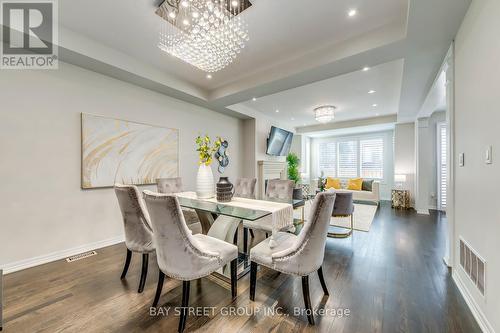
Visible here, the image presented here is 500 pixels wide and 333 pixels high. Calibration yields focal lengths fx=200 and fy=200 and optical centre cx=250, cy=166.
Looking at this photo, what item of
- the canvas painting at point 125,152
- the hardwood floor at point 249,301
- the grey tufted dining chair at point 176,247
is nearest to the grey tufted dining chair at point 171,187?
the canvas painting at point 125,152

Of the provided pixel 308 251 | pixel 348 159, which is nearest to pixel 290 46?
pixel 308 251

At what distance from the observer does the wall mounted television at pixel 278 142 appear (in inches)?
238

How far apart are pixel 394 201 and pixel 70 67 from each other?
7.84m

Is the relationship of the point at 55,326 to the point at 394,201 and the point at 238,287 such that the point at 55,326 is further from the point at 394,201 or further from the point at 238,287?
the point at 394,201

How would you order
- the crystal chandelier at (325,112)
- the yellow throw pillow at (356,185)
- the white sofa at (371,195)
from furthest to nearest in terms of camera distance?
the yellow throw pillow at (356,185) → the white sofa at (371,195) → the crystal chandelier at (325,112)

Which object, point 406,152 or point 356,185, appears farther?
point 356,185

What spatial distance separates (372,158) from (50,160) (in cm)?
888

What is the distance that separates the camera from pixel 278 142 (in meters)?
6.35

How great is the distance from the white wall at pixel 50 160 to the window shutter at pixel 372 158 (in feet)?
25.5

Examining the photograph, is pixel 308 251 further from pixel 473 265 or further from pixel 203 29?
pixel 203 29

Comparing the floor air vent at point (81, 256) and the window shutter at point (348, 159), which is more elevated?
the window shutter at point (348, 159)

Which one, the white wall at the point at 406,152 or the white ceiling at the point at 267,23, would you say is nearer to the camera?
the white ceiling at the point at 267,23

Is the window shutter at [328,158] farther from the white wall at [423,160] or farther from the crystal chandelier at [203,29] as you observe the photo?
the crystal chandelier at [203,29]

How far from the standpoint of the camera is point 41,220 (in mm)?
2564
